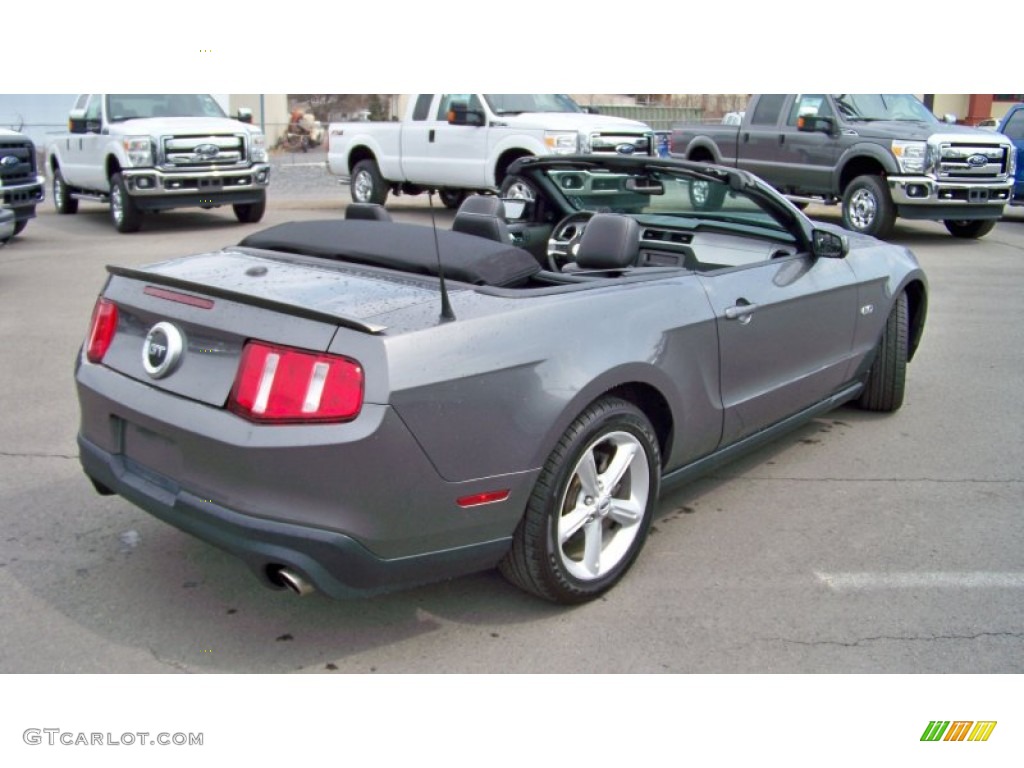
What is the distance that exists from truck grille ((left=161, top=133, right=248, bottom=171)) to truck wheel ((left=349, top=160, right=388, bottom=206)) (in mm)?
2857

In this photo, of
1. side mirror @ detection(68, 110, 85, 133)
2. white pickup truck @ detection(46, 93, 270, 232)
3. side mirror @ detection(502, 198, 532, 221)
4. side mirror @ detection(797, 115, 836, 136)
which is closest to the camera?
side mirror @ detection(502, 198, 532, 221)

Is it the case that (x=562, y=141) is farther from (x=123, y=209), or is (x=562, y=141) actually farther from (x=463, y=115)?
(x=123, y=209)

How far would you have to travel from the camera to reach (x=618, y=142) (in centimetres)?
1313

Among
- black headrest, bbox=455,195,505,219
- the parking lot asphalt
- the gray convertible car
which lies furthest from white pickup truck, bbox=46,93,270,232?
the gray convertible car

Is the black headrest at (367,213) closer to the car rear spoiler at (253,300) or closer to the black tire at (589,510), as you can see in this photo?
the car rear spoiler at (253,300)

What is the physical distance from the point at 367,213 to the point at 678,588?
7.00 ft

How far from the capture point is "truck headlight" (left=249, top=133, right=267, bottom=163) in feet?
45.1

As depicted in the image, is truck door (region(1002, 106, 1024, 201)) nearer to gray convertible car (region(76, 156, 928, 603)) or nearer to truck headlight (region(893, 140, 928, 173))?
truck headlight (region(893, 140, 928, 173))

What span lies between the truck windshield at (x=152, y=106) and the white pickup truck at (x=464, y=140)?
8.83 ft

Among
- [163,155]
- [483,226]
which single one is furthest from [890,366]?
[163,155]

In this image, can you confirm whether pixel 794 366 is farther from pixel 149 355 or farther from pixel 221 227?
pixel 221 227

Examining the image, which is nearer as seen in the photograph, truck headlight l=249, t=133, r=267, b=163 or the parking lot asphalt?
the parking lot asphalt

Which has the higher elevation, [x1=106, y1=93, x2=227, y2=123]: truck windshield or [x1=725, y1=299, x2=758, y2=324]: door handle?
[x1=106, y1=93, x2=227, y2=123]: truck windshield

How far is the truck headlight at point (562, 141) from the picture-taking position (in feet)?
42.5
